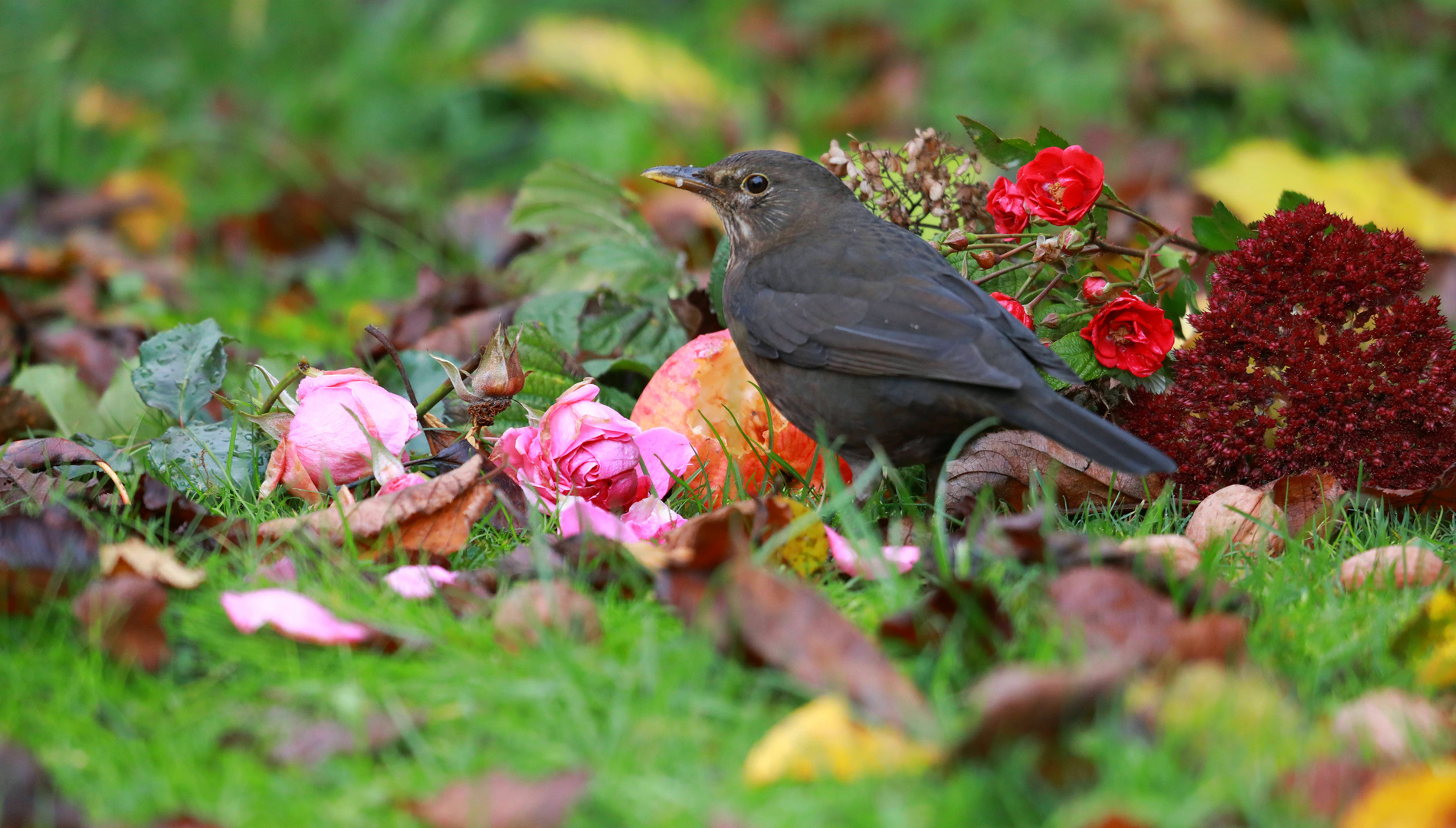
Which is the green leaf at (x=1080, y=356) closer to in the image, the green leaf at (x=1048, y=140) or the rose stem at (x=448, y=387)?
the green leaf at (x=1048, y=140)

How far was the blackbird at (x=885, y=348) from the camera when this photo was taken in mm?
2684

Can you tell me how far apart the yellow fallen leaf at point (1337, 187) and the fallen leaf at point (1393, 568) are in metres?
3.15

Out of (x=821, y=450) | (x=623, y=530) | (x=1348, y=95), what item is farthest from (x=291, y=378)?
(x=1348, y=95)

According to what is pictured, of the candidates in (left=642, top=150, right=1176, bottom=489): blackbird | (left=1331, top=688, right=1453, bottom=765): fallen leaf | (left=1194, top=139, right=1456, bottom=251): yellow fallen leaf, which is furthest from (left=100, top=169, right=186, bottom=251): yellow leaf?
(left=1331, top=688, right=1453, bottom=765): fallen leaf

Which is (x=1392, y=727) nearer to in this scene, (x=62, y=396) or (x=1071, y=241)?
(x=1071, y=241)

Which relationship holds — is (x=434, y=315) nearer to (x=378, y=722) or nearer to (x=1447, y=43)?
(x=378, y=722)

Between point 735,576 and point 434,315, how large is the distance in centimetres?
285

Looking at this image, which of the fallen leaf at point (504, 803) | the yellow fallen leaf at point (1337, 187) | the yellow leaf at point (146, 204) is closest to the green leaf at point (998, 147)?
the fallen leaf at point (504, 803)

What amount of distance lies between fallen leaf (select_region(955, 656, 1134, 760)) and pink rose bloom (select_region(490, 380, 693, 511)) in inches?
53.1

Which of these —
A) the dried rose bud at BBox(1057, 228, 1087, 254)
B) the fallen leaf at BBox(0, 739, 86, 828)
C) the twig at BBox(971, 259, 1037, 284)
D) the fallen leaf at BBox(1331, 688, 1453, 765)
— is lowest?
the fallen leaf at BBox(0, 739, 86, 828)

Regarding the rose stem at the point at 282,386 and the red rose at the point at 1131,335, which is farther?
the red rose at the point at 1131,335

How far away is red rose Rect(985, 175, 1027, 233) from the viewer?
A: 309 centimetres

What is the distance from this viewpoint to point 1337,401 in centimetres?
287

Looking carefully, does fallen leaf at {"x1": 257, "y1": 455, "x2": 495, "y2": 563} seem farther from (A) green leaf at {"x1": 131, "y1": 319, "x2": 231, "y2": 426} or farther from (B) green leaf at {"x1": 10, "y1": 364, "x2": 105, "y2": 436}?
(B) green leaf at {"x1": 10, "y1": 364, "x2": 105, "y2": 436}
